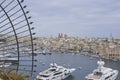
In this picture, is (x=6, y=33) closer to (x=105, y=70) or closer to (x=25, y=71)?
(x=25, y=71)

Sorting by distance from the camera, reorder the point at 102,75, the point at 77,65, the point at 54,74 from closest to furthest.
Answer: the point at 102,75 < the point at 54,74 < the point at 77,65

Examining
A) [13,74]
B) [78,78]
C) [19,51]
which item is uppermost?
[19,51]

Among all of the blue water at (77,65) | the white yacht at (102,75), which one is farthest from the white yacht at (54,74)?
the white yacht at (102,75)

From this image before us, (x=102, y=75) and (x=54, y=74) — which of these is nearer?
(x=102, y=75)

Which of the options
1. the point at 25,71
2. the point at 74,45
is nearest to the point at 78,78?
the point at 25,71

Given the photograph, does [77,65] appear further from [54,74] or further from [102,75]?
[102,75]

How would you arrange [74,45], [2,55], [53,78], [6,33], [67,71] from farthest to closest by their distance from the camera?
1. [74,45]
2. [67,71]
3. [53,78]
4. [2,55]
5. [6,33]

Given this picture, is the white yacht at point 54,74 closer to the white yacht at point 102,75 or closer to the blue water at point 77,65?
the blue water at point 77,65

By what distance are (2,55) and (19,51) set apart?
96mm

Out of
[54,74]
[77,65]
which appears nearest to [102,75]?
[54,74]

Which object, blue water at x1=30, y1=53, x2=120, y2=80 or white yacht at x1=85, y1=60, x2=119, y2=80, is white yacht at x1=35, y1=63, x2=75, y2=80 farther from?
white yacht at x1=85, y1=60, x2=119, y2=80

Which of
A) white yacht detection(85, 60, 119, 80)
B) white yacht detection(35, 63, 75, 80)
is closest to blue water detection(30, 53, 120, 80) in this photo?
white yacht detection(35, 63, 75, 80)

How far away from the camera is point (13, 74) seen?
1.66 m

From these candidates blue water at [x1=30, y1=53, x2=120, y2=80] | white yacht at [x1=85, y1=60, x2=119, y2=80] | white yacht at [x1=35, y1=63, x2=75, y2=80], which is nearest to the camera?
white yacht at [x1=85, y1=60, x2=119, y2=80]
